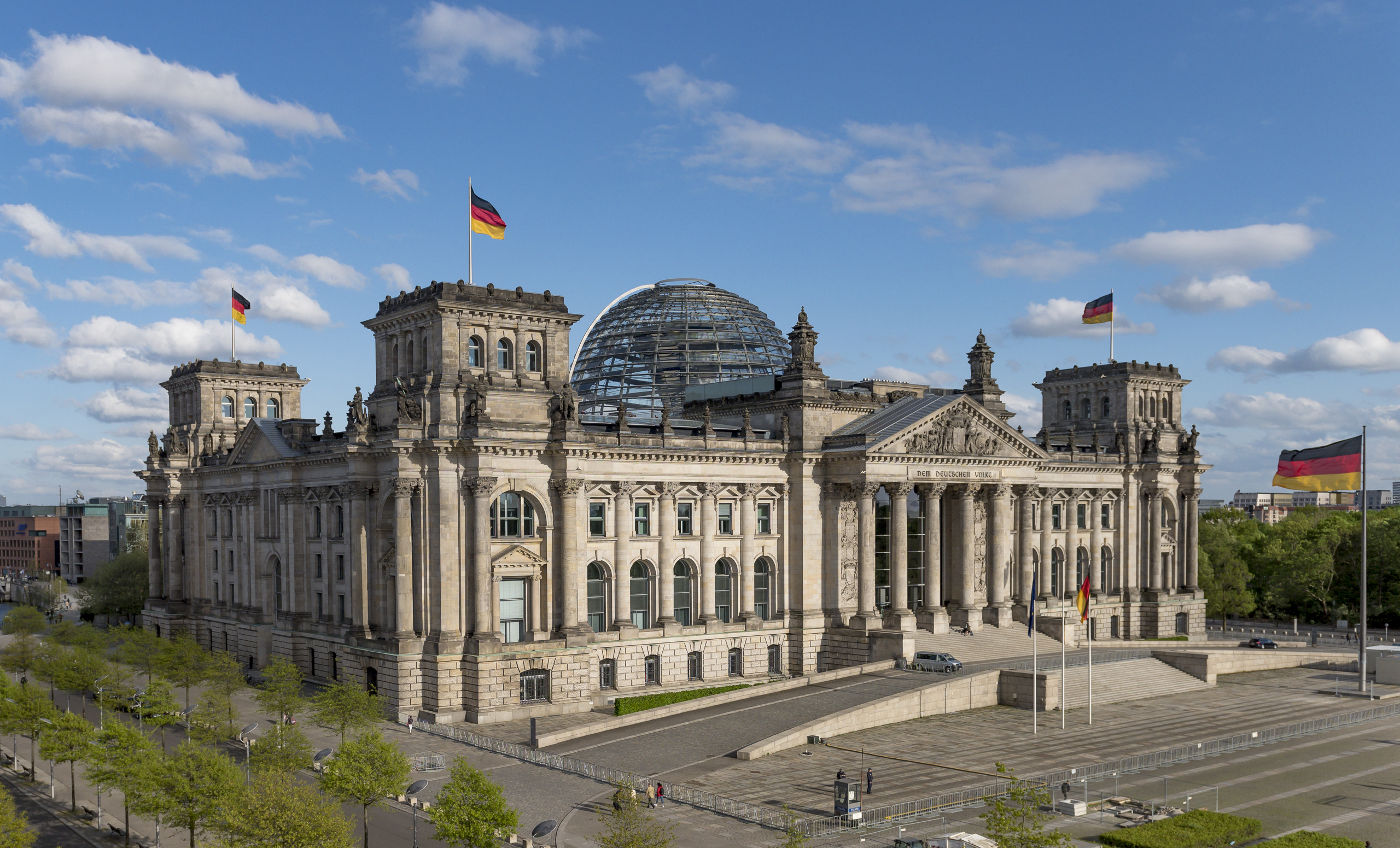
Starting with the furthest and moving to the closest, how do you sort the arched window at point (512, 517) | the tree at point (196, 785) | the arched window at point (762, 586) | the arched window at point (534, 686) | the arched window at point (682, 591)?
the arched window at point (762, 586) < the arched window at point (682, 591) < the arched window at point (512, 517) < the arched window at point (534, 686) < the tree at point (196, 785)

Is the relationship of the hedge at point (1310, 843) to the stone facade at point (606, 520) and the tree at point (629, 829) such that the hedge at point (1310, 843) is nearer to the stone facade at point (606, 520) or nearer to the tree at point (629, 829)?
the tree at point (629, 829)

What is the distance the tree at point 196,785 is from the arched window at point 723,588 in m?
43.9

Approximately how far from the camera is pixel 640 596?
270 feet

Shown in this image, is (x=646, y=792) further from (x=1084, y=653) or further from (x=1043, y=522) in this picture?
(x=1043, y=522)

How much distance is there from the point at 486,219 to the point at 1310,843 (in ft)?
181

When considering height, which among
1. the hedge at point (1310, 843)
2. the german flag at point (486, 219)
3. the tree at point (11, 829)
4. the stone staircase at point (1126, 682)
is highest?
the german flag at point (486, 219)

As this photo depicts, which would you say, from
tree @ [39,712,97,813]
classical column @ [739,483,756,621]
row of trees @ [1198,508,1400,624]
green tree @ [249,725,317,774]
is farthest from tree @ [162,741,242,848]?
row of trees @ [1198,508,1400,624]

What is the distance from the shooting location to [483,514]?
71.6 m

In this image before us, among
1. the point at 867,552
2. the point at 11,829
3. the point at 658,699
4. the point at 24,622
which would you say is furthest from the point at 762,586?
the point at 24,622

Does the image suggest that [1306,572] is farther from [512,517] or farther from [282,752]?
[282,752]

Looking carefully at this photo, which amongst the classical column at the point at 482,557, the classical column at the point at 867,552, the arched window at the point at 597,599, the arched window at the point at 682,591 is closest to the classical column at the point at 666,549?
the arched window at the point at 682,591

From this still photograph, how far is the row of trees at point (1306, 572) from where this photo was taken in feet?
420

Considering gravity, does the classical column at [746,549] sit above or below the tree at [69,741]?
above

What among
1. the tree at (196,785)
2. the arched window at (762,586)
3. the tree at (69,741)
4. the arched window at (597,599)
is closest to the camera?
the tree at (196,785)
